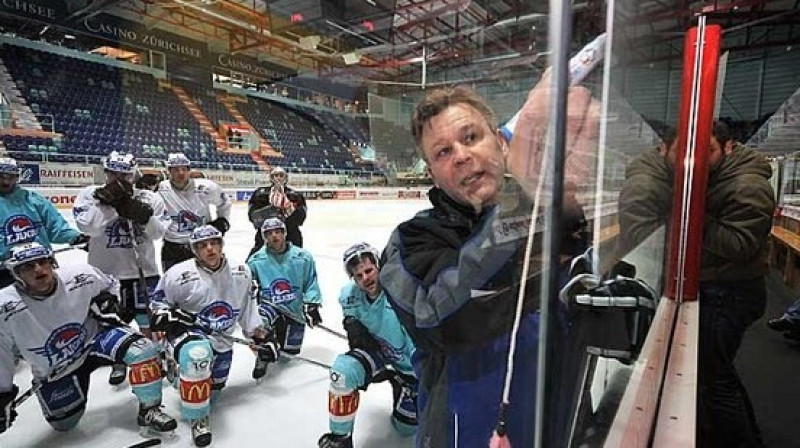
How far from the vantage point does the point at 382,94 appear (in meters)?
0.60

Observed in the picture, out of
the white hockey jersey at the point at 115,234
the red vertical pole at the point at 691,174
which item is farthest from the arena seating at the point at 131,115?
the red vertical pole at the point at 691,174

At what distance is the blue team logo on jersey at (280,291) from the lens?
7.03 ft

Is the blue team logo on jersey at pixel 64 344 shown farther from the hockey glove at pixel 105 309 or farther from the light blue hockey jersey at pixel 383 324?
the light blue hockey jersey at pixel 383 324

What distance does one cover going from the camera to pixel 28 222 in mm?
2025

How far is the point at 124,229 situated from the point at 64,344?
733mm

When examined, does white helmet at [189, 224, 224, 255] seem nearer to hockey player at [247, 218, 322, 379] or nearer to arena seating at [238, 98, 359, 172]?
hockey player at [247, 218, 322, 379]

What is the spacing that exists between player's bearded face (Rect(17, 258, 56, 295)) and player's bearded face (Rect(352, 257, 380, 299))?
93 centimetres

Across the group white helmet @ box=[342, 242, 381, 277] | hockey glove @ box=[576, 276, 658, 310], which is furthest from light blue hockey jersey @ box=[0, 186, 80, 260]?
hockey glove @ box=[576, 276, 658, 310]

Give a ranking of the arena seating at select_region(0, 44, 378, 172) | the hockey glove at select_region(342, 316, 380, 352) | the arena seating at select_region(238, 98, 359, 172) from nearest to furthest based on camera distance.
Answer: the hockey glove at select_region(342, 316, 380, 352) → the arena seating at select_region(238, 98, 359, 172) → the arena seating at select_region(0, 44, 378, 172)

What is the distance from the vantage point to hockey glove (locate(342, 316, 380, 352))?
1.53m

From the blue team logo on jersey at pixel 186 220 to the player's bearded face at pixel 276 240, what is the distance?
506 millimetres

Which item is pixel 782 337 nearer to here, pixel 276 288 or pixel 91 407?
pixel 276 288

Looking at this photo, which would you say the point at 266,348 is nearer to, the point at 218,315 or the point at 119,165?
the point at 218,315

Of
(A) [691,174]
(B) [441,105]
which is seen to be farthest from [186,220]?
(B) [441,105]
